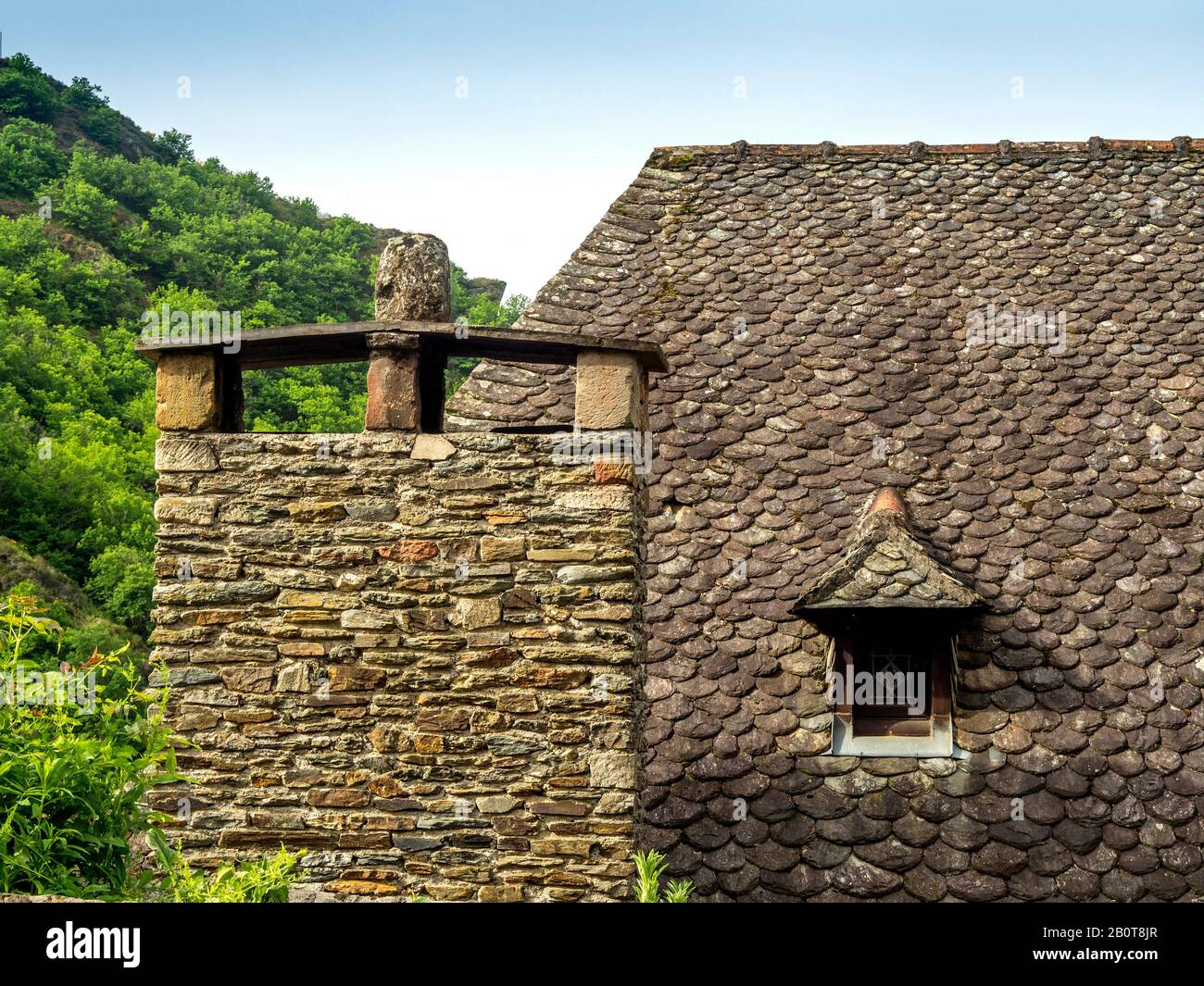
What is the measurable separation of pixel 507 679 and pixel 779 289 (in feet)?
15.6

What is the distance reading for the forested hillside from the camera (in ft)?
86.2

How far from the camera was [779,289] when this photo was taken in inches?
377

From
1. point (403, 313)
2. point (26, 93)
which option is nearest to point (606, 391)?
point (403, 313)

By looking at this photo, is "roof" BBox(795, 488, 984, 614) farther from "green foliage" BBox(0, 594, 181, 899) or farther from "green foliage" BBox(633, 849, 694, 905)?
"green foliage" BBox(0, 594, 181, 899)

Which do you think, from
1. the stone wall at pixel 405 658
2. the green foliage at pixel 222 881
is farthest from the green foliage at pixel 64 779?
the stone wall at pixel 405 658

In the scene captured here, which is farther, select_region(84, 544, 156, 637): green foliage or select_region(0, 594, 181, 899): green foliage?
select_region(84, 544, 156, 637): green foliage

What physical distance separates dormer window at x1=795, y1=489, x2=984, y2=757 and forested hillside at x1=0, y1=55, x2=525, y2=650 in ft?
54.7

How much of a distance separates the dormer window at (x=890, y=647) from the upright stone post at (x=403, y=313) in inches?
97.1

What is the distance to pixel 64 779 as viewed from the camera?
15.0 feet

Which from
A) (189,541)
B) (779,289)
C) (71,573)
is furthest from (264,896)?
(71,573)

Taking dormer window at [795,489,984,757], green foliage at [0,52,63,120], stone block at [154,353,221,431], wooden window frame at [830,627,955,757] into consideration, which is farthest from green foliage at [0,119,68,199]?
wooden window frame at [830,627,955,757]

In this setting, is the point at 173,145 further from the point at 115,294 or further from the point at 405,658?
the point at 405,658

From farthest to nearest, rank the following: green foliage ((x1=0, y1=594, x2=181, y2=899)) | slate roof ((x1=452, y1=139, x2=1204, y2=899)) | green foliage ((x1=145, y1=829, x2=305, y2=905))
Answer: slate roof ((x1=452, y1=139, x2=1204, y2=899)) < green foliage ((x1=145, y1=829, x2=305, y2=905)) < green foliage ((x1=0, y1=594, x2=181, y2=899))

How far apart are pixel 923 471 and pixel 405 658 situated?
3827 mm
